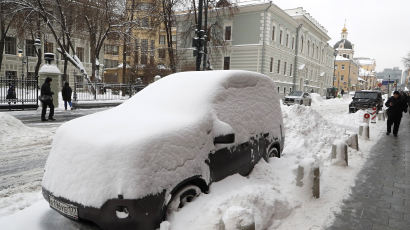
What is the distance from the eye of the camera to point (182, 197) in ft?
10.7

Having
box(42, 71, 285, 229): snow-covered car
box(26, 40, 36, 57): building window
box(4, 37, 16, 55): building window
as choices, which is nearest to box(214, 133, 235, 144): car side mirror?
box(42, 71, 285, 229): snow-covered car

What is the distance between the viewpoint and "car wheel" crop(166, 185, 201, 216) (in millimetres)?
3107

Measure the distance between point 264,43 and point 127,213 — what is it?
34.8 m

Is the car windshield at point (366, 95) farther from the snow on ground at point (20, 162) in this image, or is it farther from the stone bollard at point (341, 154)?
the snow on ground at point (20, 162)

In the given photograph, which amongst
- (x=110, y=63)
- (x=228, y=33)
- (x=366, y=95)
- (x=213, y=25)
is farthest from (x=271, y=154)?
(x=110, y=63)

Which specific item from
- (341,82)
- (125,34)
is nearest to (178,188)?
(125,34)

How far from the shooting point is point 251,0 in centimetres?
3584

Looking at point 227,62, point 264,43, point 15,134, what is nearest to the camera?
point 15,134

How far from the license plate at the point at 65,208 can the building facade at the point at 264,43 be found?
29.3m

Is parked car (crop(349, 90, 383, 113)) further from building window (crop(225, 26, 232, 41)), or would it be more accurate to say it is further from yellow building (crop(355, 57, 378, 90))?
yellow building (crop(355, 57, 378, 90))

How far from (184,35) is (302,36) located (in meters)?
22.4

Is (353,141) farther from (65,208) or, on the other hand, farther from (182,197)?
(65,208)

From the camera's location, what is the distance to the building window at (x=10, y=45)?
35656 mm

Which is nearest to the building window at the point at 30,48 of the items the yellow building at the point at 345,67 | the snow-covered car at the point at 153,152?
the snow-covered car at the point at 153,152
